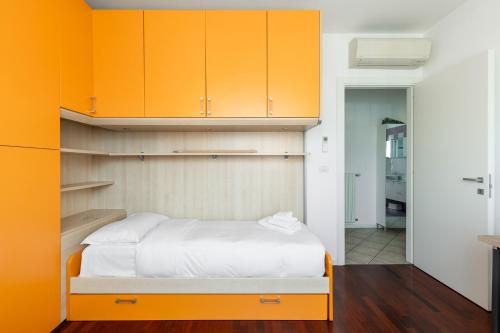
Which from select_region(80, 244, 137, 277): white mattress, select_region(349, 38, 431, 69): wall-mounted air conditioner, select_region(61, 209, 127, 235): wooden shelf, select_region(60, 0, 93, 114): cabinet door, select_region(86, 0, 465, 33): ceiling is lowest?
select_region(80, 244, 137, 277): white mattress

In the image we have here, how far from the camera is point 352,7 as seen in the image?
2.55m

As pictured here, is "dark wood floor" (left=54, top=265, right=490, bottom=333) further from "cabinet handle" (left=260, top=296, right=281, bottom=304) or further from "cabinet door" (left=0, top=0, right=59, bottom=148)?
"cabinet door" (left=0, top=0, right=59, bottom=148)

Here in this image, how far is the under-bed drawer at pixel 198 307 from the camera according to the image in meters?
1.96

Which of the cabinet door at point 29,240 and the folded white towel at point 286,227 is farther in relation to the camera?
the folded white towel at point 286,227

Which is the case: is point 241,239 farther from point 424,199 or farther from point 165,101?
point 424,199

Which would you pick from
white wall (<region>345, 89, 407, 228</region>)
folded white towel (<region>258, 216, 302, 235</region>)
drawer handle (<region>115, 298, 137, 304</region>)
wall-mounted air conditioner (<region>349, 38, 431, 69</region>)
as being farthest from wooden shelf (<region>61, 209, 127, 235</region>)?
white wall (<region>345, 89, 407, 228</region>)

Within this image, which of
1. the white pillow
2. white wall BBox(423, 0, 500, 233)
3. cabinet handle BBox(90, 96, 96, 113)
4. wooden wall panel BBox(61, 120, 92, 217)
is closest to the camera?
the white pillow

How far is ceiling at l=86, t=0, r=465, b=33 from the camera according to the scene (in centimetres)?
246

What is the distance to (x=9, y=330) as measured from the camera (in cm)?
151

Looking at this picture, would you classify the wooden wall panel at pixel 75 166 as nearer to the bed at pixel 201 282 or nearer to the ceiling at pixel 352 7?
the bed at pixel 201 282

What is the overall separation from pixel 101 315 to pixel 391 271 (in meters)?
2.75

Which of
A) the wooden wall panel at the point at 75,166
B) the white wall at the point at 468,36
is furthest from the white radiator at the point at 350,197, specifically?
the wooden wall panel at the point at 75,166

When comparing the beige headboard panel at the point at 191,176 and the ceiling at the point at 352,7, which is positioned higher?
the ceiling at the point at 352,7

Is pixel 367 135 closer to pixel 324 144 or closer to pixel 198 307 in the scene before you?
pixel 324 144
